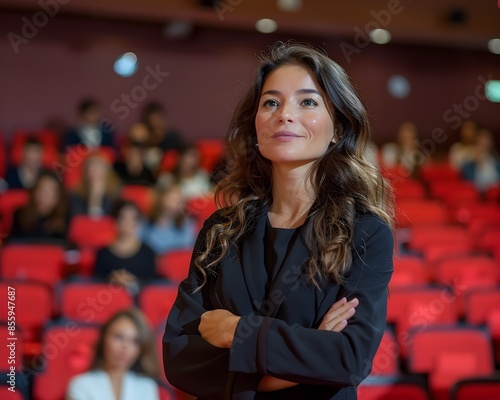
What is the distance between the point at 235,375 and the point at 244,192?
37 centimetres

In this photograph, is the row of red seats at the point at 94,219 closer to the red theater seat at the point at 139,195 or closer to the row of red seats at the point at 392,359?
the red theater seat at the point at 139,195

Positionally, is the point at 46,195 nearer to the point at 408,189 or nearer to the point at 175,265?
the point at 175,265

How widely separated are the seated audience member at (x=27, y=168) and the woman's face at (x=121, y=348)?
272cm

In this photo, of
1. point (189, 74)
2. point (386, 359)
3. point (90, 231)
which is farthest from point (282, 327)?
point (189, 74)

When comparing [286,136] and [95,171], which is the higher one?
[95,171]

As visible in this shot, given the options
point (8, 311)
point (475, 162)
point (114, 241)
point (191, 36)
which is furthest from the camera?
point (191, 36)

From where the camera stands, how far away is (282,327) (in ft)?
4.02

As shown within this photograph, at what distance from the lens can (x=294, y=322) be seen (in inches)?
50.6

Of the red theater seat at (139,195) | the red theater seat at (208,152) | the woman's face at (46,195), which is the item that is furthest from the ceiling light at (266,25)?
the woman's face at (46,195)

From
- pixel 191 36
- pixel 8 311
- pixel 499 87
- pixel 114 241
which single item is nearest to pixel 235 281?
pixel 8 311

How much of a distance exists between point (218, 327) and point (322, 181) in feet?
1.04

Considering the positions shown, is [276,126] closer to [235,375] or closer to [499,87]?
[235,375]

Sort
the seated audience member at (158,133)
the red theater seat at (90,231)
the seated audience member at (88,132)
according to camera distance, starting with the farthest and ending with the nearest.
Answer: the seated audience member at (158,133) < the seated audience member at (88,132) < the red theater seat at (90,231)

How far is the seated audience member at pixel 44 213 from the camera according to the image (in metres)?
4.32
